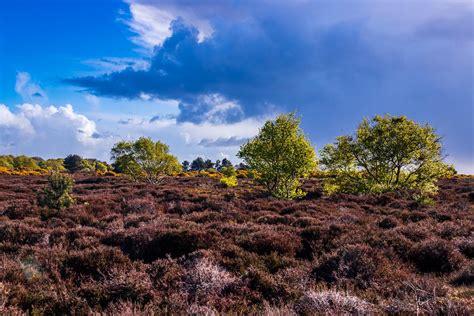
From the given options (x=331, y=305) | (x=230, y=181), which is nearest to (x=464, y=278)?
(x=331, y=305)

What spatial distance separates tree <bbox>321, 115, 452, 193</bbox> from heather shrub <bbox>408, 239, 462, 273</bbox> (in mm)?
17081

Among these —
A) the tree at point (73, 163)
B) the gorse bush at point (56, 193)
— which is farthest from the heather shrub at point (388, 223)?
the tree at point (73, 163)

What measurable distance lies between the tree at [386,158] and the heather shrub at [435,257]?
56.0 ft

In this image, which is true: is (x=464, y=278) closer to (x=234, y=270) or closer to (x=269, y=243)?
(x=269, y=243)

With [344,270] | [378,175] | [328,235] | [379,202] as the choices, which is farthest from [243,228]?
[378,175]

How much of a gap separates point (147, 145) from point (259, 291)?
3924cm

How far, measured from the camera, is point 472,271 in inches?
264

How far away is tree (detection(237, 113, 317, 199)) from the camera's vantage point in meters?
24.0

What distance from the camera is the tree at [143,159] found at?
1692 inches

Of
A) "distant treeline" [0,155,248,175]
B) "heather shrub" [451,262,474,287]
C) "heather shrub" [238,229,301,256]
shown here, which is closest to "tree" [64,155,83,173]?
"distant treeline" [0,155,248,175]

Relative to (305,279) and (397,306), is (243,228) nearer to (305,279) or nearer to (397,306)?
(305,279)

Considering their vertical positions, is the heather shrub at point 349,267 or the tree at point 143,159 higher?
the tree at point 143,159

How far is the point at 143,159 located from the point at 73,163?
6716cm

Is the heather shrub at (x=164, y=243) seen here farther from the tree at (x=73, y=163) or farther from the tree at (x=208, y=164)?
the tree at (x=208, y=164)
